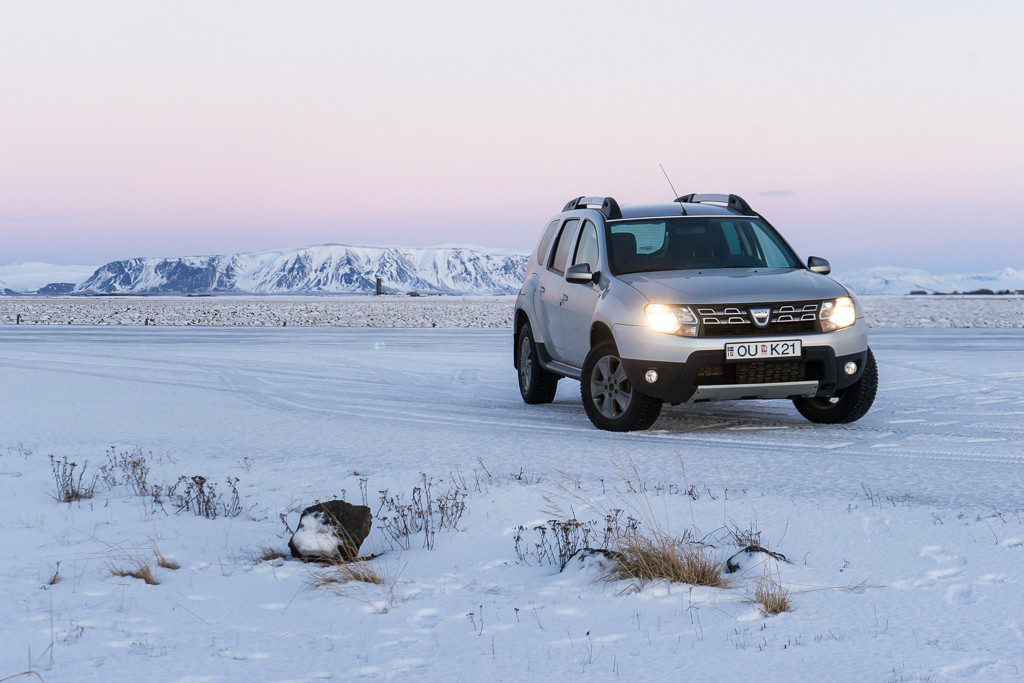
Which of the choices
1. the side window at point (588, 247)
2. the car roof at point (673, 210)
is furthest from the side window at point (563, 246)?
the car roof at point (673, 210)

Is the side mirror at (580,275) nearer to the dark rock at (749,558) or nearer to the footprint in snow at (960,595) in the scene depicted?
the dark rock at (749,558)

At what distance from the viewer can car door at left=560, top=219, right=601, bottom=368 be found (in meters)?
9.26

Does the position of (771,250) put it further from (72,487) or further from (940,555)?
(72,487)

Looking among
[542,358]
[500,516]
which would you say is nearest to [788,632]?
[500,516]

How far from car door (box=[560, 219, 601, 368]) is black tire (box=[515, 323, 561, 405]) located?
90cm

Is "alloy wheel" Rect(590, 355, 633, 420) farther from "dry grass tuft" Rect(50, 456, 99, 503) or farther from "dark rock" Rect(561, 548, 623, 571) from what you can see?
"dry grass tuft" Rect(50, 456, 99, 503)

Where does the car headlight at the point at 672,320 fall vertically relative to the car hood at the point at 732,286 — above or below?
below

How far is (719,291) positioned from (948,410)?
3723 mm

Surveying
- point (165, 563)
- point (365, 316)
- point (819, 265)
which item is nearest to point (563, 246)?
point (819, 265)

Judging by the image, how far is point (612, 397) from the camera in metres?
8.86

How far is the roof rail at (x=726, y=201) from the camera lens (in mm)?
10133

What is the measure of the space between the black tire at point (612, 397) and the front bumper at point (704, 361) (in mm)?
253

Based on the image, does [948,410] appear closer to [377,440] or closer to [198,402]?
[377,440]

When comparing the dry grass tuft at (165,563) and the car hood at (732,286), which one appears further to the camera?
the car hood at (732,286)
